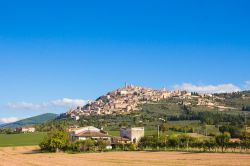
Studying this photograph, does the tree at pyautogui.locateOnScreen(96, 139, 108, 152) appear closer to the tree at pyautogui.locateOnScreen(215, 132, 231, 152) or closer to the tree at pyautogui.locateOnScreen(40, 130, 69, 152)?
the tree at pyautogui.locateOnScreen(40, 130, 69, 152)

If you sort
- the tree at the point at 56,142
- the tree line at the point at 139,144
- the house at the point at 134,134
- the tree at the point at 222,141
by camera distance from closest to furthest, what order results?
the tree at the point at 222,141 → the tree line at the point at 139,144 → the tree at the point at 56,142 → the house at the point at 134,134

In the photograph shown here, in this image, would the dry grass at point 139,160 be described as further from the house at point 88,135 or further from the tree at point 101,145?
the house at point 88,135

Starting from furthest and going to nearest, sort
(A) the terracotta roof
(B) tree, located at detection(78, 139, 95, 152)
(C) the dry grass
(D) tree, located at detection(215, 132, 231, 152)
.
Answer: (A) the terracotta roof, (B) tree, located at detection(78, 139, 95, 152), (D) tree, located at detection(215, 132, 231, 152), (C) the dry grass

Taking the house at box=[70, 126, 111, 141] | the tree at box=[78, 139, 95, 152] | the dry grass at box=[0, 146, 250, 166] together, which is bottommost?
the dry grass at box=[0, 146, 250, 166]

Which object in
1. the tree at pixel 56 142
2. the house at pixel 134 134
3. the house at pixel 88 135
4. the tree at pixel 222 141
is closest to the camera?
the tree at pixel 222 141

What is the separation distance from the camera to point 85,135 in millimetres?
143250

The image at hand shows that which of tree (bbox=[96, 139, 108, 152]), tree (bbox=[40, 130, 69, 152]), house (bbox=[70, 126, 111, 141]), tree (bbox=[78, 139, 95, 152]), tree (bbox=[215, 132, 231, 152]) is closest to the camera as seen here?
tree (bbox=[215, 132, 231, 152])

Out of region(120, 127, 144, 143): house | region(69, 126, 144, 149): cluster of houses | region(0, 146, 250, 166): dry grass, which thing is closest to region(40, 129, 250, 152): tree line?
region(69, 126, 144, 149): cluster of houses

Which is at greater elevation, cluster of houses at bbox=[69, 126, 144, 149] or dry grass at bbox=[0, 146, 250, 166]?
cluster of houses at bbox=[69, 126, 144, 149]

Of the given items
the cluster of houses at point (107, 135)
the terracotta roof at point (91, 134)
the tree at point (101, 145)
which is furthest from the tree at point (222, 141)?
the terracotta roof at point (91, 134)

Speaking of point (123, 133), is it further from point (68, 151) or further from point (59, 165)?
point (59, 165)

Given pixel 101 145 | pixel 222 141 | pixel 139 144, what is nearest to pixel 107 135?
pixel 101 145

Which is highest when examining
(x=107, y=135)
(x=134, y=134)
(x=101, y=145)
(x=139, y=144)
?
(x=134, y=134)

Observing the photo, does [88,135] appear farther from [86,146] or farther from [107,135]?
[86,146]
